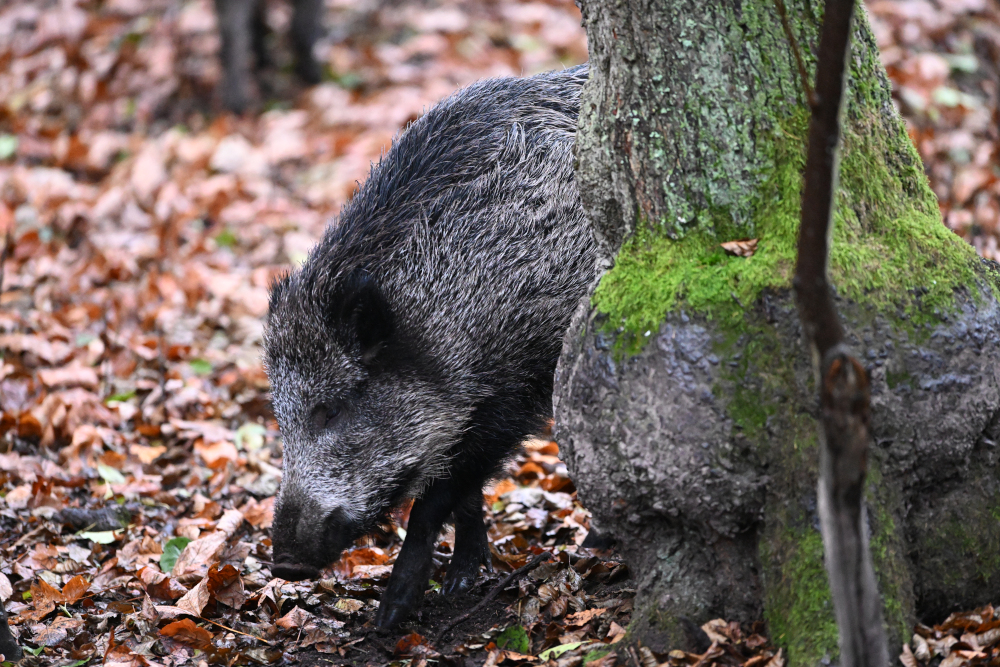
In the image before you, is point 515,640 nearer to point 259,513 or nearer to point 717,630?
point 717,630

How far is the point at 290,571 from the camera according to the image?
3436 mm

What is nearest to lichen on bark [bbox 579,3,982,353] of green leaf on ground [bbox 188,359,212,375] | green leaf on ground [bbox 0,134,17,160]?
green leaf on ground [bbox 188,359,212,375]

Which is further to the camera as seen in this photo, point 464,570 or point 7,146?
point 7,146

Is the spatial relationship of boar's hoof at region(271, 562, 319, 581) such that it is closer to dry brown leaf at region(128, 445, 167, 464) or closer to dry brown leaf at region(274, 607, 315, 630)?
dry brown leaf at region(274, 607, 315, 630)

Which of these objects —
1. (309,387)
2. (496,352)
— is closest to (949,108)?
(496,352)

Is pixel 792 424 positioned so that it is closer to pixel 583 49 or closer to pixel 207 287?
pixel 207 287

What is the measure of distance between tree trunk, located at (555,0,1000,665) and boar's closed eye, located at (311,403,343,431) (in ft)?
3.83

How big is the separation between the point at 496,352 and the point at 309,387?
0.74 m

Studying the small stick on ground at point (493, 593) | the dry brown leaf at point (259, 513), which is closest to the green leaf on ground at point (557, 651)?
the small stick on ground at point (493, 593)

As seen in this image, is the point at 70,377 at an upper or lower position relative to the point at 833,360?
upper

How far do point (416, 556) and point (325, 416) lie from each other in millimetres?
641

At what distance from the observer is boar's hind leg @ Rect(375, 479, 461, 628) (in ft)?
11.8

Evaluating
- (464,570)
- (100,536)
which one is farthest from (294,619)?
(100,536)

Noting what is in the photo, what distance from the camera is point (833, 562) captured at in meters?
1.97
